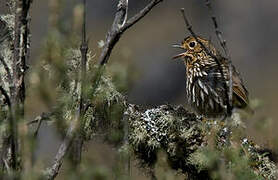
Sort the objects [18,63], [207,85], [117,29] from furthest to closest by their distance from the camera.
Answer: [207,85] → [117,29] → [18,63]

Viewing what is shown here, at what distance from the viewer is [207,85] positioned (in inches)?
274

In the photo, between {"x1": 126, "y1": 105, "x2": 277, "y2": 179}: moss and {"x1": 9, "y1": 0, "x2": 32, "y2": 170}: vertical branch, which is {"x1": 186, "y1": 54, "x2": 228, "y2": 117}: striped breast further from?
{"x1": 9, "y1": 0, "x2": 32, "y2": 170}: vertical branch

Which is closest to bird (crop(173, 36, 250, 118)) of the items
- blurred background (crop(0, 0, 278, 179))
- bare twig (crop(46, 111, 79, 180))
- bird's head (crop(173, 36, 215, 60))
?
bird's head (crop(173, 36, 215, 60))

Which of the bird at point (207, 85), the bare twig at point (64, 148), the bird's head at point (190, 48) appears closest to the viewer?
the bare twig at point (64, 148)

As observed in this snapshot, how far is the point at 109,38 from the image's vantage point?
4000 millimetres

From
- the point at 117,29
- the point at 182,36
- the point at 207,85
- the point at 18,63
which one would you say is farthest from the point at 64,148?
the point at 182,36

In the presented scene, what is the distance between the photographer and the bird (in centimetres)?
677

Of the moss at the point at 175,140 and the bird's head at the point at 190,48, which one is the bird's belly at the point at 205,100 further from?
the moss at the point at 175,140

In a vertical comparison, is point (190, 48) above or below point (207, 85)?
above


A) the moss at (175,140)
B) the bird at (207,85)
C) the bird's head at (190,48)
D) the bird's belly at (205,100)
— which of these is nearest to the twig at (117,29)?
the moss at (175,140)

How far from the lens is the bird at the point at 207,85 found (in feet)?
22.2

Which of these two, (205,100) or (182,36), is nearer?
(205,100)

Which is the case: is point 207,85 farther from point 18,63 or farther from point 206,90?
point 18,63

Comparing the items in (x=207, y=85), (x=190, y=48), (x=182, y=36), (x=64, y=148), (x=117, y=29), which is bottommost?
(x=64, y=148)
